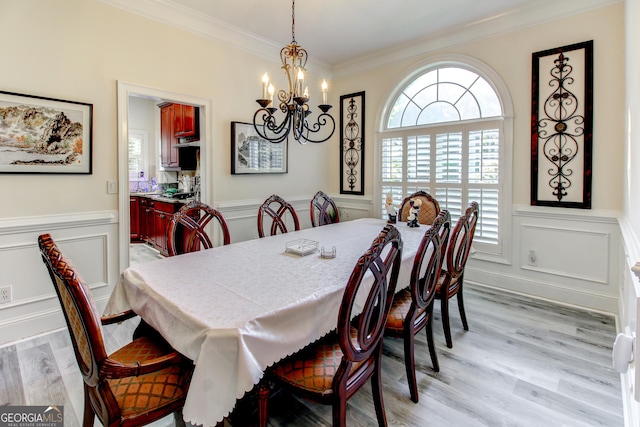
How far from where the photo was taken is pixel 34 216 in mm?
2652

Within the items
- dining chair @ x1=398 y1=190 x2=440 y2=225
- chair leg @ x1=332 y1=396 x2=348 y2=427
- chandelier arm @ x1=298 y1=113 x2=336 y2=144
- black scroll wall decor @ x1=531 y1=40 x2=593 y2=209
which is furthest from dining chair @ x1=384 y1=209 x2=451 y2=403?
black scroll wall decor @ x1=531 y1=40 x2=593 y2=209

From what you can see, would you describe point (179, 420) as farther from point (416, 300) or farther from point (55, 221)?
point (55, 221)

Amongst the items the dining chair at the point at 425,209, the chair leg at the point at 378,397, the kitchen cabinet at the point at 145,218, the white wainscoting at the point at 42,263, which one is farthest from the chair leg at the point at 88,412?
the kitchen cabinet at the point at 145,218

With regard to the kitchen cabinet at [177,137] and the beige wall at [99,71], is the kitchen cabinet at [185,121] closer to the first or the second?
the kitchen cabinet at [177,137]

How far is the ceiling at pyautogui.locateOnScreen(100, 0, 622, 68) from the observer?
3.23 metres

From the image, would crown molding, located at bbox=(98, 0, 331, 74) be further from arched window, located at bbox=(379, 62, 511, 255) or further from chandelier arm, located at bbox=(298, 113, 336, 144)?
arched window, located at bbox=(379, 62, 511, 255)

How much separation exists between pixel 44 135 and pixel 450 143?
13.1 ft

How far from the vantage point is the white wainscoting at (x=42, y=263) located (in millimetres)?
2574

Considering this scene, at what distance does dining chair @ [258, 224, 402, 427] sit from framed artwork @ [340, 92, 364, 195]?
3.56 meters

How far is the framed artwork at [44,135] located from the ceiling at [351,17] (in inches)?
42.6

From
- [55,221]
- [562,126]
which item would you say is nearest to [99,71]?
[55,221]

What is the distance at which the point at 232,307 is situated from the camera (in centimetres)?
140

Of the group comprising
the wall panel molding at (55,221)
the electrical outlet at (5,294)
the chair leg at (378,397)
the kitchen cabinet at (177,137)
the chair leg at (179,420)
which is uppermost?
the kitchen cabinet at (177,137)

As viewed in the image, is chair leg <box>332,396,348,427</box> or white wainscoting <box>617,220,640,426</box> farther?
chair leg <box>332,396,348,427</box>
